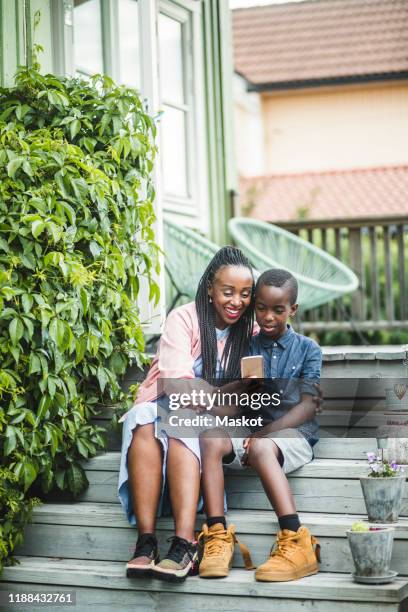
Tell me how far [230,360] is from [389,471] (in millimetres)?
677

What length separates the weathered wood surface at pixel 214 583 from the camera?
2963 millimetres

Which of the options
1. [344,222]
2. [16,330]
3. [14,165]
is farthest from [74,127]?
[344,222]

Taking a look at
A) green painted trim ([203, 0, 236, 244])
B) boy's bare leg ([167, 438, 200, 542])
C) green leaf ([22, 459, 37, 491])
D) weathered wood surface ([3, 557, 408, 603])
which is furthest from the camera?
green painted trim ([203, 0, 236, 244])

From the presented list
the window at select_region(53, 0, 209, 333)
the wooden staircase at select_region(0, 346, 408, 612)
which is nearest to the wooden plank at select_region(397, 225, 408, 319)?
the window at select_region(53, 0, 209, 333)

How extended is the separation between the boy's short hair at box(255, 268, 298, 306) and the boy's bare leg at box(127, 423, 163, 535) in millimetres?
632

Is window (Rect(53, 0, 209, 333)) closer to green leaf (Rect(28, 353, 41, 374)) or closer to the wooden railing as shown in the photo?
the wooden railing

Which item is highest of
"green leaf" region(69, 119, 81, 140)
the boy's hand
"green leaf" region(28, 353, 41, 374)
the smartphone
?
"green leaf" region(69, 119, 81, 140)

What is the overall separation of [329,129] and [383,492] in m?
13.7

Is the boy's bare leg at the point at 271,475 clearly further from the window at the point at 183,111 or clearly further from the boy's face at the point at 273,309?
the window at the point at 183,111

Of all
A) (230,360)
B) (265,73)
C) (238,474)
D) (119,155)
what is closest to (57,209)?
(119,155)

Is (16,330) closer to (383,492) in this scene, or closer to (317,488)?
(317,488)

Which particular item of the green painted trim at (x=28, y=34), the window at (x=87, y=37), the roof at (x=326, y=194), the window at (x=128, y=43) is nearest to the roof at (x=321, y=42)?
the roof at (x=326, y=194)

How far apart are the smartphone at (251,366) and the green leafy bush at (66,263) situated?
1.83ft

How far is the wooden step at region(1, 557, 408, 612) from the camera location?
296 centimetres
